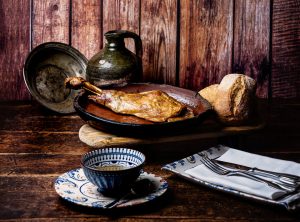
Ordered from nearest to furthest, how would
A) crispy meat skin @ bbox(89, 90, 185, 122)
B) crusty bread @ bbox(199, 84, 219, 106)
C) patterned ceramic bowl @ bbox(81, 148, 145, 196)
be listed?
1. patterned ceramic bowl @ bbox(81, 148, 145, 196)
2. crispy meat skin @ bbox(89, 90, 185, 122)
3. crusty bread @ bbox(199, 84, 219, 106)

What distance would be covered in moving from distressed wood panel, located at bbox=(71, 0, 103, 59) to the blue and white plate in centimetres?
103

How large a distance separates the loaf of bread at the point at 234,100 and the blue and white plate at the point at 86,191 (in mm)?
422

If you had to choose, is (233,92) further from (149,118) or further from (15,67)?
(15,67)

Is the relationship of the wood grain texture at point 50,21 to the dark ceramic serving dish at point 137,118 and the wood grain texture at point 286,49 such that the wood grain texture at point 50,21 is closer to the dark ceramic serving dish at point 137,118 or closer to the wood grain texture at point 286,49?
the dark ceramic serving dish at point 137,118

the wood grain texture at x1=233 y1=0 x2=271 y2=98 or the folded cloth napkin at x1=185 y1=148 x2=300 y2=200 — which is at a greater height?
the wood grain texture at x1=233 y1=0 x2=271 y2=98

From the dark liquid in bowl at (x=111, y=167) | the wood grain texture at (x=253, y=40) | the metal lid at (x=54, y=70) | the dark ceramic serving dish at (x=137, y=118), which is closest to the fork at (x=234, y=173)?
the dark ceramic serving dish at (x=137, y=118)

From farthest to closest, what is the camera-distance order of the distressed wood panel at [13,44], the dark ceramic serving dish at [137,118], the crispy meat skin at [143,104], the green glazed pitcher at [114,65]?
the distressed wood panel at [13,44]
the green glazed pitcher at [114,65]
the crispy meat skin at [143,104]
the dark ceramic serving dish at [137,118]

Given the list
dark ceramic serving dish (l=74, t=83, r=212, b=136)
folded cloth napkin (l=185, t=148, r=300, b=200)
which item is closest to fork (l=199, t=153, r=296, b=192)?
folded cloth napkin (l=185, t=148, r=300, b=200)

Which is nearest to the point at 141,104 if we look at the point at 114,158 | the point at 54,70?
the point at 114,158

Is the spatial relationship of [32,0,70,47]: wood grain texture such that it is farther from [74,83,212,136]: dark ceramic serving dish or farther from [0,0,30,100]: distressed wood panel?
[74,83,212,136]: dark ceramic serving dish

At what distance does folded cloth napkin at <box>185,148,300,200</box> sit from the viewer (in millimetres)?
1074

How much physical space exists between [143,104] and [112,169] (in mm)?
420

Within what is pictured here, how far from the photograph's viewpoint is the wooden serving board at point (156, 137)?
53.0 inches

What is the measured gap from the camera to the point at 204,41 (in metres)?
2.13
